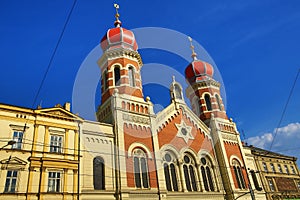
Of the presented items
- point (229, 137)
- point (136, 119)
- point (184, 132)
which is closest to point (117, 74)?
point (136, 119)

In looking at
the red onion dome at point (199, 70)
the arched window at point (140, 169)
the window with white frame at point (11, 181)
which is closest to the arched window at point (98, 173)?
the arched window at point (140, 169)

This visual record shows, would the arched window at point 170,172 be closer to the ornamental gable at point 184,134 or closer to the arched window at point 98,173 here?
the ornamental gable at point 184,134

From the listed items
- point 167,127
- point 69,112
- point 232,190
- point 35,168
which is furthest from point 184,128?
point 35,168

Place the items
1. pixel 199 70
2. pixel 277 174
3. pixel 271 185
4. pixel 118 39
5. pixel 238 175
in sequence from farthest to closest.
→ pixel 277 174, pixel 199 70, pixel 271 185, pixel 238 175, pixel 118 39

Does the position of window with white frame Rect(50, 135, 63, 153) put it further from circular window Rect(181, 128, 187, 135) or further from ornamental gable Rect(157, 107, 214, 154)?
circular window Rect(181, 128, 187, 135)

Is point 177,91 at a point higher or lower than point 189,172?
higher

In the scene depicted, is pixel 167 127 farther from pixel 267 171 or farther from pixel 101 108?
pixel 267 171

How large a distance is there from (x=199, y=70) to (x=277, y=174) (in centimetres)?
1839

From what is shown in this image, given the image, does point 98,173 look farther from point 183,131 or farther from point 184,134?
point 183,131

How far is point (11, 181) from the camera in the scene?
1642 centimetres

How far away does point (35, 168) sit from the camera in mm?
17500

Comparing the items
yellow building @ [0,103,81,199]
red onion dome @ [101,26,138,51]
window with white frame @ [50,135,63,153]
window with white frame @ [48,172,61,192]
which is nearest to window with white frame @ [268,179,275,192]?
red onion dome @ [101,26,138,51]

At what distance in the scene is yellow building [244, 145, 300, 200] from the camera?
34.1 metres

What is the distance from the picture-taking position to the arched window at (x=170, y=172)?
2412 cm
